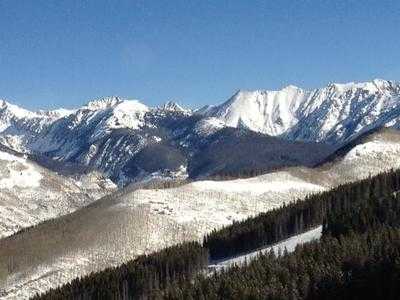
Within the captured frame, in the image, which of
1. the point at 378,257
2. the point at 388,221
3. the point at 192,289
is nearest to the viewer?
the point at 378,257

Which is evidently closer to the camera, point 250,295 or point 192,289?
point 250,295

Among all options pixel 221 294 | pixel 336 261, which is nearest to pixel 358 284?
pixel 336 261

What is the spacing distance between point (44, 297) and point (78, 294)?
966 cm

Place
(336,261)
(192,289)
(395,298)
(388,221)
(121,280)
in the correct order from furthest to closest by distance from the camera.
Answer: (121,280), (388,221), (192,289), (336,261), (395,298)

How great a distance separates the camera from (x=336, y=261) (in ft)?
450

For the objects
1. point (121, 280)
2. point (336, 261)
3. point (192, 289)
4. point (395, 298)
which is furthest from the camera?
point (121, 280)

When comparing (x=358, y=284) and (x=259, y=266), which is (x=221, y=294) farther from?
(x=358, y=284)

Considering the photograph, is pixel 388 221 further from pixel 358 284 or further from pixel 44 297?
pixel 44 297

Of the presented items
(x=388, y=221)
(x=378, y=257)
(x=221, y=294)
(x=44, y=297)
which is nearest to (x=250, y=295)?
(x=221, y=294)

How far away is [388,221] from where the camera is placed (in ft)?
599

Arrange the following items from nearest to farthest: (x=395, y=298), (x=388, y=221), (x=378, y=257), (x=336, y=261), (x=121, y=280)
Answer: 1. (x=395, y=298)
2. (x=378, y=257)
3. (x=336, y=261)
4. (x=388, y=221)
5. (x=121, y=280)

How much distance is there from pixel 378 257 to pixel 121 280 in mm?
82301

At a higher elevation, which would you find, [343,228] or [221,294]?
[343,228]

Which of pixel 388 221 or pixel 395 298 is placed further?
pixel 388 221
